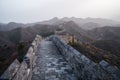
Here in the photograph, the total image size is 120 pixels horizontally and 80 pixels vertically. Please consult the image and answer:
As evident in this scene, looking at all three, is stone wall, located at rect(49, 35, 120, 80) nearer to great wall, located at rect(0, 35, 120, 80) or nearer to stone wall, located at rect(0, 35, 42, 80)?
great wall, located at rect(0, 35, 120, 80)

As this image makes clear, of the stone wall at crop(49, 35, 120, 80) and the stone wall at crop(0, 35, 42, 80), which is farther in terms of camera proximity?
the stone wall at crop(49, 35, 120, 80)

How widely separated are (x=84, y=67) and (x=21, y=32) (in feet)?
263

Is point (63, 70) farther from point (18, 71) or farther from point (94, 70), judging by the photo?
point (18, 71)

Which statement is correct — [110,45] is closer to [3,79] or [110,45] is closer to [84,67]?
[84,67]

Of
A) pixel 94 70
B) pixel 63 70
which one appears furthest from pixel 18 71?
pixel 63 70

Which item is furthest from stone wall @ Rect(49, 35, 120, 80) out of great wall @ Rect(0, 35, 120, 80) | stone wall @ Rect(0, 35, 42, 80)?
stone wall @ Rect(0, 35, 42, 80)

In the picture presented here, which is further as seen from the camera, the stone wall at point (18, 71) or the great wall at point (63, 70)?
the great wall at point (63, 70)

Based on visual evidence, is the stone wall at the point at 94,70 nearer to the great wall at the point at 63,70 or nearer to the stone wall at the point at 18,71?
the great wall at the point at 63,70

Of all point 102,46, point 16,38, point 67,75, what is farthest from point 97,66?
point 16,38

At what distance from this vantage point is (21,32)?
264 ft

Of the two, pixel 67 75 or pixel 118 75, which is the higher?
pixel 118 75

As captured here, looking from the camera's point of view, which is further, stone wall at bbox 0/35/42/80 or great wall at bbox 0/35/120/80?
great wall at bbox 0/35/120/80

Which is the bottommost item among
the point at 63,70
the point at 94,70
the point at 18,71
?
the point at 63,70

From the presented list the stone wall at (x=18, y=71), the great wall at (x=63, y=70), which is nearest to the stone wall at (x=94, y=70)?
the great wall at (x=63, y=70)
